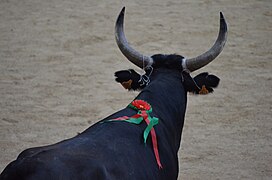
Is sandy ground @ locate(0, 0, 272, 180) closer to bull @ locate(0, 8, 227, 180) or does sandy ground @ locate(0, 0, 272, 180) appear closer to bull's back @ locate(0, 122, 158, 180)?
bull @ locate(0, 8, 227, 180)

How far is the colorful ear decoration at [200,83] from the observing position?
4.91 metres

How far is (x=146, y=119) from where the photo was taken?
4180mm

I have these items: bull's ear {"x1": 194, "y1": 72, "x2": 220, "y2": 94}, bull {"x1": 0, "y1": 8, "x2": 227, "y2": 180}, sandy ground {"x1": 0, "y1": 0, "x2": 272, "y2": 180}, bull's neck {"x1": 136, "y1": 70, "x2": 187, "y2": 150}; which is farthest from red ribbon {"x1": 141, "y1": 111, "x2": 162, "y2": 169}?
sandy ground {"x1": 0, "y1": 0, "x2": 272, "y2": 180}

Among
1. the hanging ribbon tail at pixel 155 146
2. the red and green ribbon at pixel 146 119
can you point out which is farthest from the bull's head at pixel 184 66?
the hanging ribbon tail at pixel 155 146

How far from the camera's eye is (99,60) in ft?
29.5

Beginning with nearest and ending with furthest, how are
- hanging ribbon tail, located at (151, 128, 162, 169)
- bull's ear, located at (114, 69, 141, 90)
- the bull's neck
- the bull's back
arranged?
the bull's back, hanging ribbon tail, located at (151, 128, 162, 169), the bull's neck, bull's ear, located at (114, 69, 141, 90)

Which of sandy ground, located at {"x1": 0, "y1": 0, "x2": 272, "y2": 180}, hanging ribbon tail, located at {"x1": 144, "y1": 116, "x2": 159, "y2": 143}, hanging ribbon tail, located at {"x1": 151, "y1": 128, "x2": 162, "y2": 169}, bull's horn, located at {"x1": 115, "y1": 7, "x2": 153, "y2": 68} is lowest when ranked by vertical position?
sandy ground, located at {"x1": 0, "y1": 0, "x2": 272, "y2": 180}

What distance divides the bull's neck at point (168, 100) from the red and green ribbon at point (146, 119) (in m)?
0.15

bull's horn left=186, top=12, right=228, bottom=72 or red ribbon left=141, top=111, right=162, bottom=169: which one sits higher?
bull's horn left=186, top=12, right=228, bottom=72

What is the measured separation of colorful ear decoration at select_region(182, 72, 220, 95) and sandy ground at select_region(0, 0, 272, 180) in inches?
50.4

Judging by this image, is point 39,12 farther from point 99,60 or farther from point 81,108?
point 81,108

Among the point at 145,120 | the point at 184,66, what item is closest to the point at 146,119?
the point at 145,120

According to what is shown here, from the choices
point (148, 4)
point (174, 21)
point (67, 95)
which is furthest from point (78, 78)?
point (148, 4)

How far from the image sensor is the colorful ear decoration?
16.1ft
